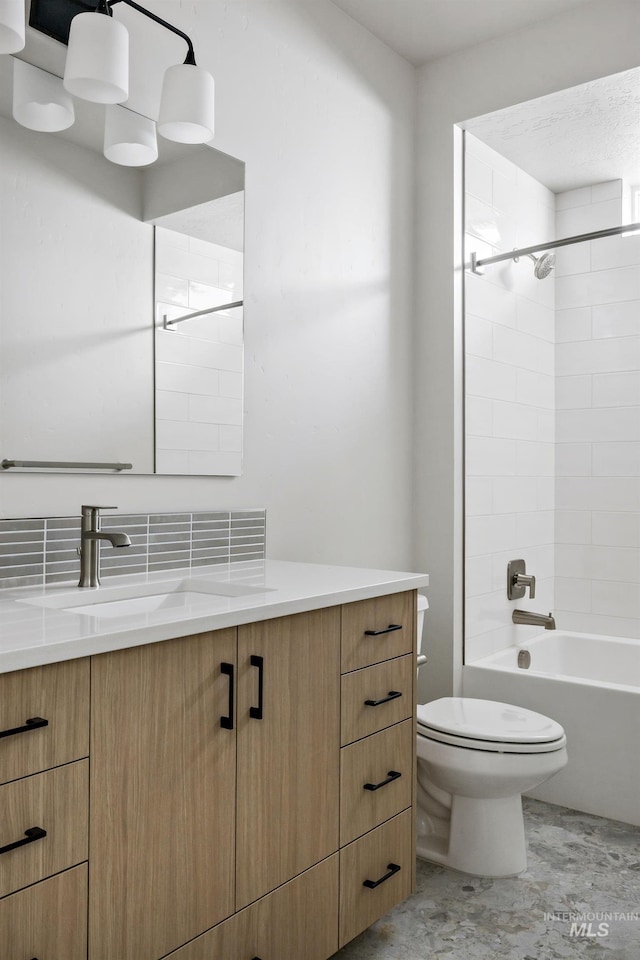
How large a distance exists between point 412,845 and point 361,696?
0.48m

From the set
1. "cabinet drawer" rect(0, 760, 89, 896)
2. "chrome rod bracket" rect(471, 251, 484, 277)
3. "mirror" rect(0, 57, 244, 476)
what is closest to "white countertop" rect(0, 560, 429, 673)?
"cabinet drawer" rect(0, 760, 89, 896)

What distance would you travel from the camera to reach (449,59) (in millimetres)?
2893

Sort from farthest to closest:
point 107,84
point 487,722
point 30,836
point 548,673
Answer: point 548,673 < point 487,722 < point 107,84 < point 30,836

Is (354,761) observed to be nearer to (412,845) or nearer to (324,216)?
(412,845)

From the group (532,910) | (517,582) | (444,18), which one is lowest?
(532,910)

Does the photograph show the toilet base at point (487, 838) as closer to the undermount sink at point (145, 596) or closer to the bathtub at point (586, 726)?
the bathtub at point (586, 726)

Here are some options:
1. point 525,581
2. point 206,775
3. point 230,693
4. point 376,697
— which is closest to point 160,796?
point 206,775

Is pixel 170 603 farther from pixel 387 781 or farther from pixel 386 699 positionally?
pixel 387 781

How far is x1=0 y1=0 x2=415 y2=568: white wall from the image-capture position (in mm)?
2182

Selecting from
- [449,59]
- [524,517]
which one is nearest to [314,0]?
[449,59]

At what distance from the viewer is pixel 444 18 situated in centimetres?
267

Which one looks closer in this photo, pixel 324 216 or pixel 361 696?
pixel 361 696

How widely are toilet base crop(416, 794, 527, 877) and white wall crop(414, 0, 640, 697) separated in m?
0.68

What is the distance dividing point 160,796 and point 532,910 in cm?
123
